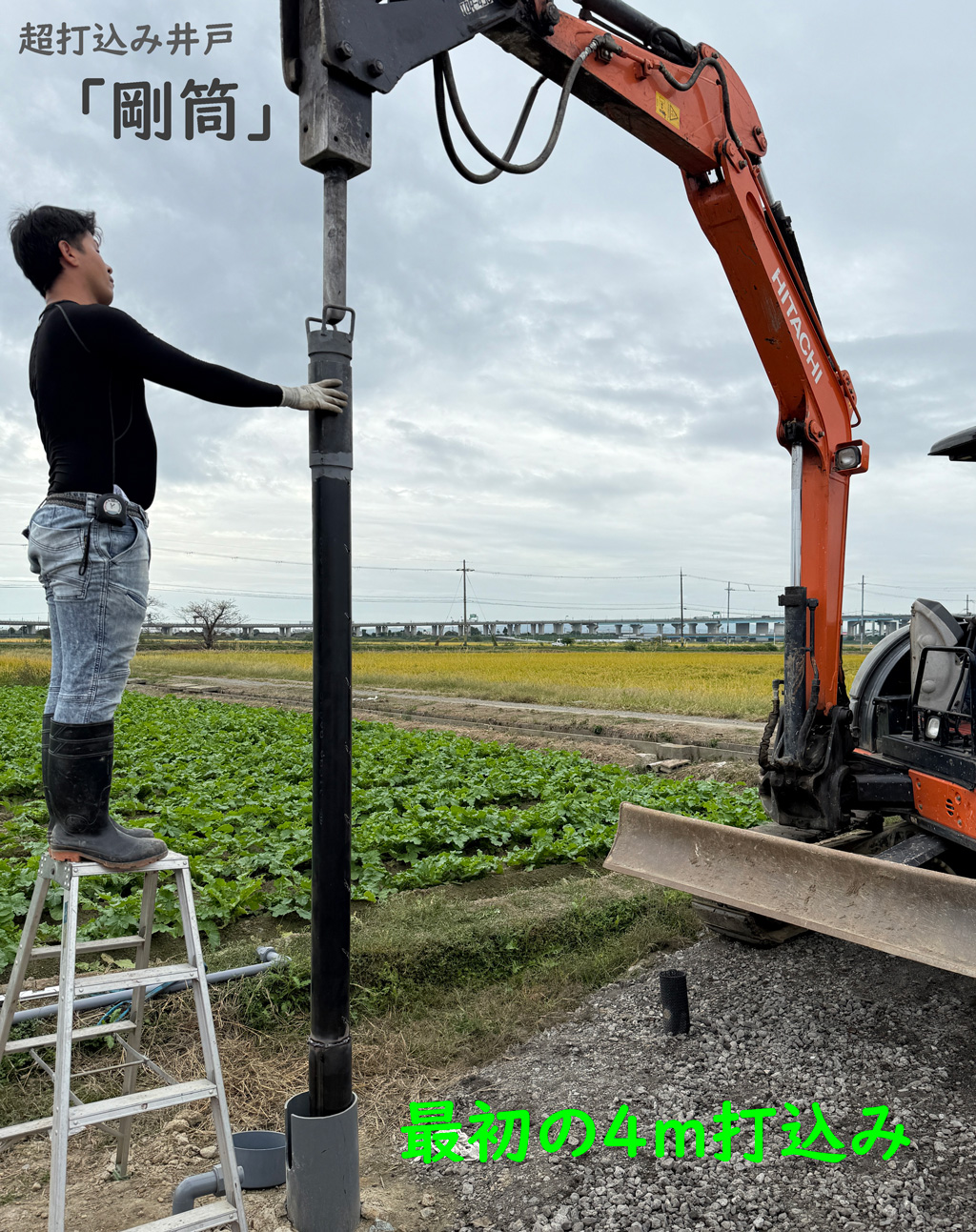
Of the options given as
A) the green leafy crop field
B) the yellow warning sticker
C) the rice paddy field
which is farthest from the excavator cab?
the rice paddy field

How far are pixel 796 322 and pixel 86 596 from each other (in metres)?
4.45

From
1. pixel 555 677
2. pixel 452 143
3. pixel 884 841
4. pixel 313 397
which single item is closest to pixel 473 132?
pixel 452 143

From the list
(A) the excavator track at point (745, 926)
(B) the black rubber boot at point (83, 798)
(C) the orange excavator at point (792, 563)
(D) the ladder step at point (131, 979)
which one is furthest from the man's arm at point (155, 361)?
(A) the excavator track at point (745, 926)

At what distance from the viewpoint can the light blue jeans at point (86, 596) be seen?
2609 millimetres

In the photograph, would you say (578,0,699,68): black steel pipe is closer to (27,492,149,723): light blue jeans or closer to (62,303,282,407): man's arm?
(62,303,282,407): man's arm

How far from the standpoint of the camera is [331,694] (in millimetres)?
2836

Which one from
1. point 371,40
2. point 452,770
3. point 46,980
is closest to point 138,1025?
point 46,980

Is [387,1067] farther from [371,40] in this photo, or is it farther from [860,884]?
[371,40]

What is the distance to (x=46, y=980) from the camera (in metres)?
4.50

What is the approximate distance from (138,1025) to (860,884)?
2.97 m

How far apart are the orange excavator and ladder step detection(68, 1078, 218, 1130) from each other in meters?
2.39

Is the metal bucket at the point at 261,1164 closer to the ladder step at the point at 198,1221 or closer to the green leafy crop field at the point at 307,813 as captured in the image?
the ladder step at the point at 198,1221

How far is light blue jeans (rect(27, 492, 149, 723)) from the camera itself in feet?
8.56

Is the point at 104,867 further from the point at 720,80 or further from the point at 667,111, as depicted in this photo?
the point at 720,80
